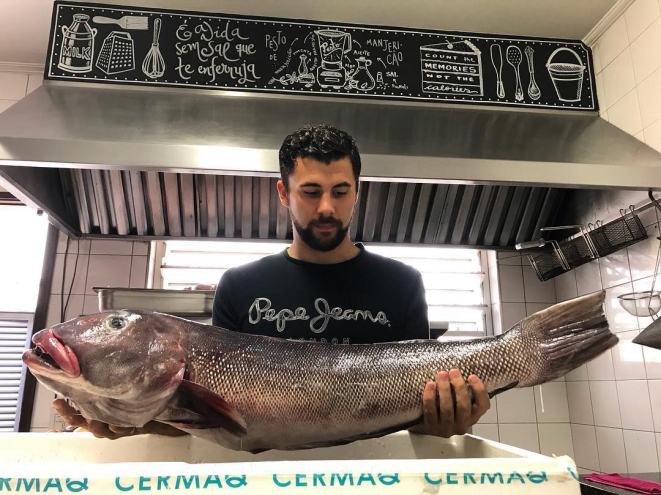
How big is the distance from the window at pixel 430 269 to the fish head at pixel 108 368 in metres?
2.24

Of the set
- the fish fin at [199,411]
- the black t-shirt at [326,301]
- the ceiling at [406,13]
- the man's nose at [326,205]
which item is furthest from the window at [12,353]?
the fish fin at [199,411]

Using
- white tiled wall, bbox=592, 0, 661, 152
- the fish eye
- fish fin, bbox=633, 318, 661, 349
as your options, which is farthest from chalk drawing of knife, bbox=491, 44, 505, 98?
the fish eye

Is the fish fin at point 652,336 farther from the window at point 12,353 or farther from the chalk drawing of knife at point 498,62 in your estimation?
the window at point 12,353

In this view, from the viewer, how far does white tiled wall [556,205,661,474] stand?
2441 mm

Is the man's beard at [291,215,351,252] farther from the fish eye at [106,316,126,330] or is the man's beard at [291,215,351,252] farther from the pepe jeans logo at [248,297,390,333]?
the fish eye at [106,316,126,330]

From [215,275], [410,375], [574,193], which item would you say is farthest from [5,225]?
[574,193]

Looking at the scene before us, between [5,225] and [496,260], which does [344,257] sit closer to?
[496,260]

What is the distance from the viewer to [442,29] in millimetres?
2977

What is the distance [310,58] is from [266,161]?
3.07ft

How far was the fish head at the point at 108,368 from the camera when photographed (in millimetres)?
799

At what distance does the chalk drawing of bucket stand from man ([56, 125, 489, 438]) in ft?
6.86

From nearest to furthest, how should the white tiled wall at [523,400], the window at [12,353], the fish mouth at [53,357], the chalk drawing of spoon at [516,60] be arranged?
the fish mouth at [53,357], the chalk drawing of spoon at [516,60], the window at [12,353], the white tiled wall at [523,400]

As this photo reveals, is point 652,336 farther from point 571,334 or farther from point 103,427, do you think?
point 103,427

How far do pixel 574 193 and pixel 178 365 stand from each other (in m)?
2.82
